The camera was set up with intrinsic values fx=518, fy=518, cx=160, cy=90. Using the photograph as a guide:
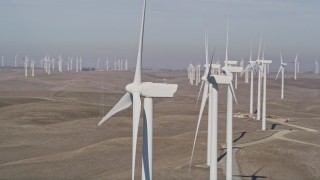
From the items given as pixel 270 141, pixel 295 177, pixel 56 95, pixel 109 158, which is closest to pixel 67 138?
pixel 109 158

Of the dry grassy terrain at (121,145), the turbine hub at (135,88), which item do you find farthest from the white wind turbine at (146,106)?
the dry grassy terrain at (121,145)

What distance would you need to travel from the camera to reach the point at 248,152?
2317 inches

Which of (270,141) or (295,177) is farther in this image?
(270,141)

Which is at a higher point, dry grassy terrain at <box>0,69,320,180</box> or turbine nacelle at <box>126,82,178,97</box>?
turbine nacelle at <box>126,82,178,97</box>

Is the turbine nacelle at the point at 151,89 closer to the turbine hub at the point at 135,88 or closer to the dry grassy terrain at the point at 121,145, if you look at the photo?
the turbine hub at the point at 135,88

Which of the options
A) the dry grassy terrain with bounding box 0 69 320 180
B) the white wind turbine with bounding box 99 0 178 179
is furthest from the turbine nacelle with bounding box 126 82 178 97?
the dry grassy terrain with bounding box 0 69 320 180

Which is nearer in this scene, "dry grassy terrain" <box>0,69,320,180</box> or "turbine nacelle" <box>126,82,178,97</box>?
"turbine nacelle" <box>126,82,178,97</box>

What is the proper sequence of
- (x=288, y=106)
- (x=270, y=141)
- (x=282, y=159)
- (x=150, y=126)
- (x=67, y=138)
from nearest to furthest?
(x=150, y=126)
(x=282, y=159)
(x=270, y=141)
(x=67, y=138)
(x=288, y=106)

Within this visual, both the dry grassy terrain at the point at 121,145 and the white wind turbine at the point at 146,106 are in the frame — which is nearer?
the white wind turbine at the point at 146,106

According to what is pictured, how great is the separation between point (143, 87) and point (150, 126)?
88.5 inches

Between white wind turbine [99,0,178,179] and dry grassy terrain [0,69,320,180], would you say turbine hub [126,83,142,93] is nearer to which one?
white wind turbine [99,0,178,179]

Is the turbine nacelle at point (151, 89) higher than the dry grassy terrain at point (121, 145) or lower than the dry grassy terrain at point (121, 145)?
higher

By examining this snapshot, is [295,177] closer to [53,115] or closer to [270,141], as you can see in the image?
[270,141]

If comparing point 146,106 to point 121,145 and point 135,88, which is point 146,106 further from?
point 121,145
